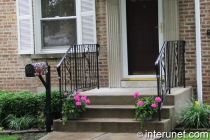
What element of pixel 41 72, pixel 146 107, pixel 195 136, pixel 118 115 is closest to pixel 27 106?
pixel 41 72

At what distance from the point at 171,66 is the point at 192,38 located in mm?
1015

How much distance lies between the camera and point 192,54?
28.1 feet

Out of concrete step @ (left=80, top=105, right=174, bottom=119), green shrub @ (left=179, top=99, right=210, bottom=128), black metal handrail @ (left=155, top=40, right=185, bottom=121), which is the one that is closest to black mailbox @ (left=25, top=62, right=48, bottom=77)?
concrete step @ (left=80, top=105, right=174, bottom=119)

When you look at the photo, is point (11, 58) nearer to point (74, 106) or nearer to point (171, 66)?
point (74, 106)

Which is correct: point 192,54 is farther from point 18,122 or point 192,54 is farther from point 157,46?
point 18,122

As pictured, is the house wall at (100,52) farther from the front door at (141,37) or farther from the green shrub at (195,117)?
the green shrub at (195,117)

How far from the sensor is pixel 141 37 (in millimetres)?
9070

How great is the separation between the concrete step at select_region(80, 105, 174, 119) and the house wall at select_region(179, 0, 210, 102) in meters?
1.65

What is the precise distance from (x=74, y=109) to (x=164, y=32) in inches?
109

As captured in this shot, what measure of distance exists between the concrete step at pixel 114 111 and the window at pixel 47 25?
2.35 m

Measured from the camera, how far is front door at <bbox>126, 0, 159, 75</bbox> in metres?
8.99

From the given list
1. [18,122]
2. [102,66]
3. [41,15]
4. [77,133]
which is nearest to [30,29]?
[41,15]

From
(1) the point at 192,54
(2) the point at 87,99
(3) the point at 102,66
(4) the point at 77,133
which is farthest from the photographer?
(3) the point at 102,66

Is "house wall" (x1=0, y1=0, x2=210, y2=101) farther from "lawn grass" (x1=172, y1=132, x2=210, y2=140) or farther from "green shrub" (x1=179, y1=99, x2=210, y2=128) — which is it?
"lawn grass" (x1=172, y1=132, x2=210, y2=140)
